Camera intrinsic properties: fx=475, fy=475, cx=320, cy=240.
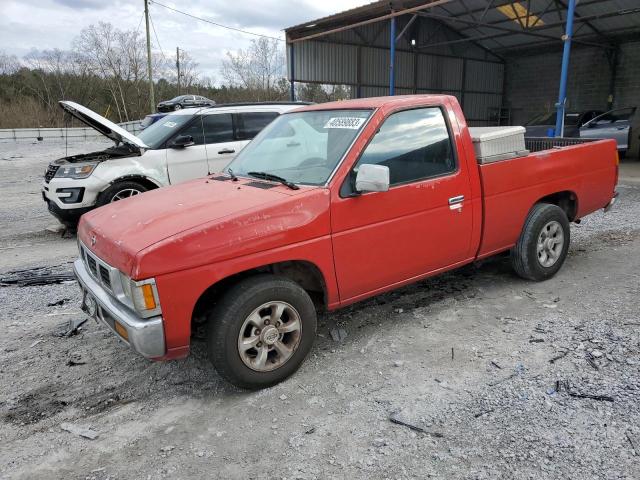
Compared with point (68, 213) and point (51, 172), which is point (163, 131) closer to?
point (51, 172)

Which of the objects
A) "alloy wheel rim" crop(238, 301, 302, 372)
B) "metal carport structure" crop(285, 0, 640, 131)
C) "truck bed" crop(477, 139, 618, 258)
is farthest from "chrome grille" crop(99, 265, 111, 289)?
"metal carport structure" crop(285, 0, 640, 131)

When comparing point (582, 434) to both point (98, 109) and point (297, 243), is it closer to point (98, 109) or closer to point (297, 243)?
point (297, 243)

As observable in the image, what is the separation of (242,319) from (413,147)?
1.89 metres

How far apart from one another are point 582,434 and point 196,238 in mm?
2407

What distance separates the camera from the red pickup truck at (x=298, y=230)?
9.07 ft

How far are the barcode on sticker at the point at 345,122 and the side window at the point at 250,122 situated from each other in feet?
14.4

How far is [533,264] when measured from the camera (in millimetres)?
4695

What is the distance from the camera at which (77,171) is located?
22.1ft

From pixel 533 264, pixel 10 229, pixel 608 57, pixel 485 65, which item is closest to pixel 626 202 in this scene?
pixel 533 264

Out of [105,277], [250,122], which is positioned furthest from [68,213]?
[105,277]

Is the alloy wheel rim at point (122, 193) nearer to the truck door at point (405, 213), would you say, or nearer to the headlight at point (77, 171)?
the headlight at point (77, 171)

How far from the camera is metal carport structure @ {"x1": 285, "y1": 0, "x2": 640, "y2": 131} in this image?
1745cm

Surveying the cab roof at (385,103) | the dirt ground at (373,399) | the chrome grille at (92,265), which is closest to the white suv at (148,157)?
the dirt ground at (373,399)

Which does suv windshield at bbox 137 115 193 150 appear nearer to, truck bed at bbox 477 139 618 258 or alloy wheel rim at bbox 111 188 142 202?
alloy wheel rim at bbox 111 188 142 202
